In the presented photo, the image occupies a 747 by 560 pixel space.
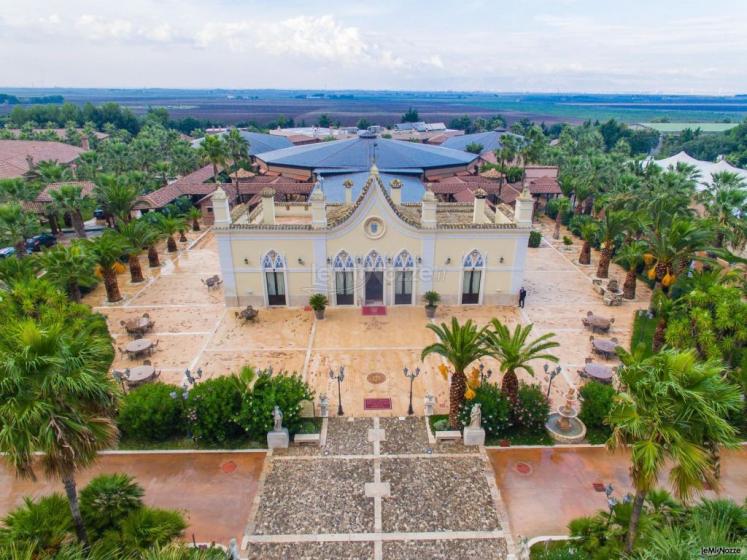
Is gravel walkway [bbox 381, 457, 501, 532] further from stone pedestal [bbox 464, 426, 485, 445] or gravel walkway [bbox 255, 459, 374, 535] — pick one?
gravel walkway [bbox 255, 459, 374, 535]

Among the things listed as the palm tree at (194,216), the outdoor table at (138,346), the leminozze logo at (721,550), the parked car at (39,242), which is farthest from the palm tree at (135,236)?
the leminozze logo at (721,550)

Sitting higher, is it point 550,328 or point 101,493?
point 101,493

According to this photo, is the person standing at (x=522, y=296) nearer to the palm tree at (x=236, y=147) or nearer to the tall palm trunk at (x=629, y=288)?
the tall palm trunk at (x=629, y=288)

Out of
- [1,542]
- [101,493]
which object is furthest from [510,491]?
[1,542]

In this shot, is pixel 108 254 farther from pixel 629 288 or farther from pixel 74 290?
pixel 629 288

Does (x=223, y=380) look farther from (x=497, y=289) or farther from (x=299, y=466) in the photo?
(x=497, y=289)

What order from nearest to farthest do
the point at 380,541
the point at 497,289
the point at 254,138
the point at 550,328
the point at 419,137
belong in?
1. the point at 380,541
2. the point at 550,328
3. the point at 497,289
4. the point at 254,138
5. the point at 419,137
